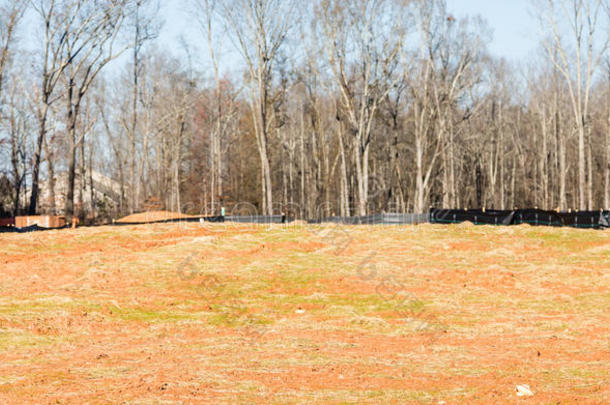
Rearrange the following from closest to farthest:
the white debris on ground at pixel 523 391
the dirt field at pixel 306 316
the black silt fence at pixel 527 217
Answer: the white debris on ground at pixel 523 391, the dirt field at pixel 306 316, the black silt fence at pixel 527 217

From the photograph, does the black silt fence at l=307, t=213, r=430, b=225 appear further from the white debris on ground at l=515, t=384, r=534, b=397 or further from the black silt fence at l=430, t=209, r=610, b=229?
the white debris on ground at l=515, t=384, r=534, b=397

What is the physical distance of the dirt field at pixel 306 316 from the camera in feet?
36.4

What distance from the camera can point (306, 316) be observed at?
18406mm

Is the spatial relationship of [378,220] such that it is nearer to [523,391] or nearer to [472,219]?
[472,219]

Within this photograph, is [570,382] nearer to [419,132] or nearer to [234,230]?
[234,230]

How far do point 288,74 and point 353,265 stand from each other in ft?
150

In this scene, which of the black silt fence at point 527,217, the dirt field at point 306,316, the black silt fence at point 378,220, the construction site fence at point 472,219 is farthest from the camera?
the black silt fence at point 378,220

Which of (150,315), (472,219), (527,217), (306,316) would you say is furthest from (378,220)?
(150,315)

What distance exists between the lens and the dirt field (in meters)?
11.1

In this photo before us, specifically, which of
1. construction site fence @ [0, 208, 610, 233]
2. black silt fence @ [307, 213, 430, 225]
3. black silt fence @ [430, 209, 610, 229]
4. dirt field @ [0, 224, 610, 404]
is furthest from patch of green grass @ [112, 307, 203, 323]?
black silt fence @ [430, 209, 610, 229]

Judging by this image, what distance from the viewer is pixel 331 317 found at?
18.2 meters

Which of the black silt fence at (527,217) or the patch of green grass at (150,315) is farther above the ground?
the black silt fence at (527,217)

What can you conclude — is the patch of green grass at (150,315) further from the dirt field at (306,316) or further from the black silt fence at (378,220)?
the black silt fence at (378,220)

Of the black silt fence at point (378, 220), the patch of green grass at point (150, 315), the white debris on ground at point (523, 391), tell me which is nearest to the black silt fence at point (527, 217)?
the black silt fence at point (378, 220)
